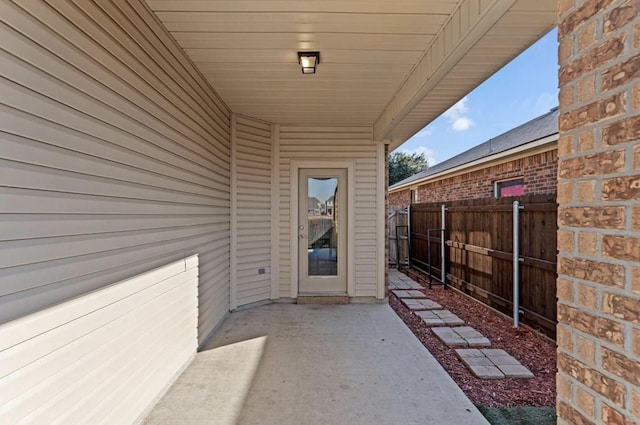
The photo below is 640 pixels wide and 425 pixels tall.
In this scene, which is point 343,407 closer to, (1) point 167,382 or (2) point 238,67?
(1) point 167,382

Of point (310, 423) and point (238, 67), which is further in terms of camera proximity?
point (238, 67)

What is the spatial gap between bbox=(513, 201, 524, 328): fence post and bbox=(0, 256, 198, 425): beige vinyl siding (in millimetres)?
3662

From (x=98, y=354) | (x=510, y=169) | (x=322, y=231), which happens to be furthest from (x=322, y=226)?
(x=510, y=169)

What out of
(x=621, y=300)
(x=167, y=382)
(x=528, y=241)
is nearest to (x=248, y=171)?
(x=167, y=382)

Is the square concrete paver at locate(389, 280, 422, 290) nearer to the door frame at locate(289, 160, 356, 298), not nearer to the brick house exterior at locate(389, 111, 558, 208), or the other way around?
the door frame at locate(289, 160, 356, 298)

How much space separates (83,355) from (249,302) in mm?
3091

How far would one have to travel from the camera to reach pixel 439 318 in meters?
4.29

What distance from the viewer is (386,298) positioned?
197 inches

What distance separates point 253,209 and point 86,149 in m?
3.12

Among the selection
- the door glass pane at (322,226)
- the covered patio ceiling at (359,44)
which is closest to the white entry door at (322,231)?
the door glass pane at (322,226)

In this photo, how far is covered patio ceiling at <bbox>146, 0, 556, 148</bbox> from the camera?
7.16ft

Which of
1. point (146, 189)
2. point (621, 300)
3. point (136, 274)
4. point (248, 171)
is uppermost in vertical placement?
point (248, 171)

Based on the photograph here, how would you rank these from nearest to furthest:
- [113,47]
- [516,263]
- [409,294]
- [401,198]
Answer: [113,47], [516,263], [409,294], [401,198]

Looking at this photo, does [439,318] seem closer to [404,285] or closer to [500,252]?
[500,252]
